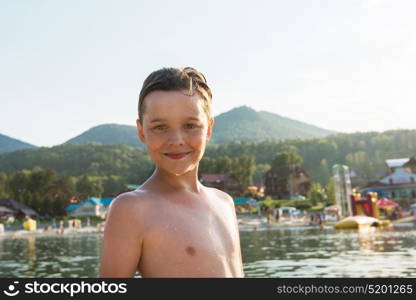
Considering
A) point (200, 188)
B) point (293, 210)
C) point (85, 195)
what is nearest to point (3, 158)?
point (85, 195)

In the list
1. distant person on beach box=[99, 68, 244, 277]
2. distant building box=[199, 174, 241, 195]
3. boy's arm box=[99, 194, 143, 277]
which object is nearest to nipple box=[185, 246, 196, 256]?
distant person on beach box=[99, 68, 244, 277]

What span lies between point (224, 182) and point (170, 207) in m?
101

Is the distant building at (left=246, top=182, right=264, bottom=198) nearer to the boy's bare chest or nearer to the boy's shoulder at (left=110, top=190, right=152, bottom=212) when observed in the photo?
the boy's bare chest

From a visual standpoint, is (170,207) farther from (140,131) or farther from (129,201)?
(140,131)

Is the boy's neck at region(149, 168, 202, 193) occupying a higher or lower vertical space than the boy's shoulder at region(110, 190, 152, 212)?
higher

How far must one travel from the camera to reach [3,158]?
153 metres

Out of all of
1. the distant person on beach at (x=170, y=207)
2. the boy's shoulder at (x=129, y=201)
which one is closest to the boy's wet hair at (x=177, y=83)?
A: the distant person on beach at (x=170, y=207)

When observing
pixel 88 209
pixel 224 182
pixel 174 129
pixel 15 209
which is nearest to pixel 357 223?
pixel 174 129

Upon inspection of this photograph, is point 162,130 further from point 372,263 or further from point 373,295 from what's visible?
point 372,263

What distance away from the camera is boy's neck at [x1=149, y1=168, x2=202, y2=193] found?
1.88 m

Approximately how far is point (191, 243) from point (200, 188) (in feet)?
0.92

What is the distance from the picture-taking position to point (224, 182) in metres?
102

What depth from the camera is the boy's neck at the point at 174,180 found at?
188cm

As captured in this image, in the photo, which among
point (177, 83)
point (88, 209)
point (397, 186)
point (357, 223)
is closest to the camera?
point (177, 83)
